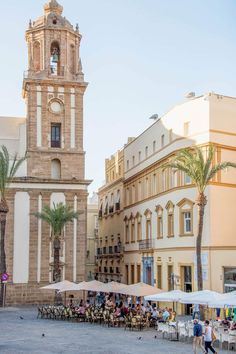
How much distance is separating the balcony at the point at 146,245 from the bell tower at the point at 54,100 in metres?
8.54

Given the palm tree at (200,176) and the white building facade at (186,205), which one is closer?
the palm tree at (200,176)

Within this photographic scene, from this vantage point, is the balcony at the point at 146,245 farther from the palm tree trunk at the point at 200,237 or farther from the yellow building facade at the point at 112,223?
the palm tree trunk at the point at 200,237

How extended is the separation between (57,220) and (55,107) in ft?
36.5

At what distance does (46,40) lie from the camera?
58.4 m

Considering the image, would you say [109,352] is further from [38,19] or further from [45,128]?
[38,19]

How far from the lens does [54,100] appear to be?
58.6 metres

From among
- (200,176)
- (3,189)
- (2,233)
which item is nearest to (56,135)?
(3,189)

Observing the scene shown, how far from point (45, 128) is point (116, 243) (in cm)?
1511

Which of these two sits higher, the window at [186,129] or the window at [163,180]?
the window at [186,129]

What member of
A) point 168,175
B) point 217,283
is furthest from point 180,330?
point 168,175

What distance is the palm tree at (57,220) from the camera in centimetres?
5378

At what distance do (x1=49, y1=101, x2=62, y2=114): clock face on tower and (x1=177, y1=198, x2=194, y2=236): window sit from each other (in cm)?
1868

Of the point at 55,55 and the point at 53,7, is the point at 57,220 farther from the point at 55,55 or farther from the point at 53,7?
the point at 53,7

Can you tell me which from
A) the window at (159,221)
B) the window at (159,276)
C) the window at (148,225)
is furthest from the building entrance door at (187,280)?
the window at (148,225)
